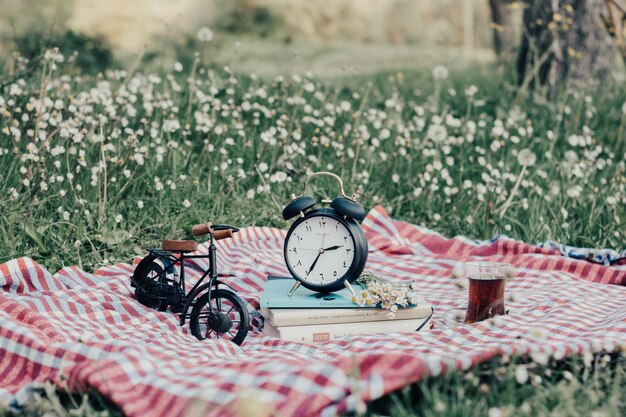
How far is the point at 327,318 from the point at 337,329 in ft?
0.16

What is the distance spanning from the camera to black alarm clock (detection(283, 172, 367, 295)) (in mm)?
3086

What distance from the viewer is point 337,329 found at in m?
3.00

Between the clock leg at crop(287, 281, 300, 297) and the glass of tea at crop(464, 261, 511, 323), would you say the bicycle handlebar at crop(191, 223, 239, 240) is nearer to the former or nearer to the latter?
the clock leg at crop(287, 281, 300, 297)

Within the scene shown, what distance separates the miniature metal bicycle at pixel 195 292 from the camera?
116 inches

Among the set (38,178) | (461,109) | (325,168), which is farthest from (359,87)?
(38,178)

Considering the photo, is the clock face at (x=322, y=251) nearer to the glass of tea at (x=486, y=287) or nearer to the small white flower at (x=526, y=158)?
the glass of tea at (x=486, y=287)

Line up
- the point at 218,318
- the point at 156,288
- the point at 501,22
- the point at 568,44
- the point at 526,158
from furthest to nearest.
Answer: the point at 501,22
the point at 568,44
the point at 526,158
the point at 156,288
the point at 218,318

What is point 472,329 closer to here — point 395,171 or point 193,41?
point 395,171

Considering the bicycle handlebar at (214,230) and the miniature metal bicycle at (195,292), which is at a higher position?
the bicycle handlebar at (214,230)

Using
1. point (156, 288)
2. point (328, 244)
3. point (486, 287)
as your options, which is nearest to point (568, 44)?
point (486, 287)

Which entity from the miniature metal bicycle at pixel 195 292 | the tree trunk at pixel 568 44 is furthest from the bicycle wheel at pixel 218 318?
the tree trunk at pixel 568 44

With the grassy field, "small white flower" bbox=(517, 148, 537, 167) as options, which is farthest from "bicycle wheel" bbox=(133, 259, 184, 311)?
"small white flower" bbox=(517, 148, 537, 167)

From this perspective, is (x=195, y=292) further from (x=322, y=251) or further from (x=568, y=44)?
(x=568, y=44)

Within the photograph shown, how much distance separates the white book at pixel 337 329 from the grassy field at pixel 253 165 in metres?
1.26
